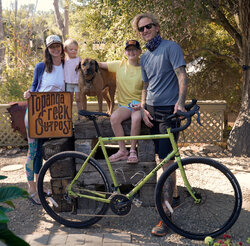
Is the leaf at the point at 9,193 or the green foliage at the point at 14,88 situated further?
the green foliage at the point at 14,88

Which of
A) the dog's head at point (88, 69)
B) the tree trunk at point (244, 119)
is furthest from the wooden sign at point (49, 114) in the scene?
the tree trunk at point (244, 119)

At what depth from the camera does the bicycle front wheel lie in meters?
2.95

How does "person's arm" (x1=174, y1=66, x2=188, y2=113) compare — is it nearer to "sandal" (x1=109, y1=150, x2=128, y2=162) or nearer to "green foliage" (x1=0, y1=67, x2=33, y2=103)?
"sandal" (x1=109, y1=150, x2=128, y2=162)

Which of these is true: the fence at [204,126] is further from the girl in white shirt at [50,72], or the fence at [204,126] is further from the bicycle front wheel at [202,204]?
the bicycle front wheel at [202,204]

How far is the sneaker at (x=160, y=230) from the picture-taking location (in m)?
3.15

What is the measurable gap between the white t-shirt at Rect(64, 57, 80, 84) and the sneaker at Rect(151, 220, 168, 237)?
74.4 inches

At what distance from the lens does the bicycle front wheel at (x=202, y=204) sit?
2.95 meters

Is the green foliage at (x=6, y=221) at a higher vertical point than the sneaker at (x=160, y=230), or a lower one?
higher

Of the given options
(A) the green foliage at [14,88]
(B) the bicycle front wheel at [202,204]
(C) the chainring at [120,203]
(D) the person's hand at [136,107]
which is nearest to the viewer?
(B) the bicycle front wheel at [202,204]

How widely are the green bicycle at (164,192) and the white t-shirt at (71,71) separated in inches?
27.3

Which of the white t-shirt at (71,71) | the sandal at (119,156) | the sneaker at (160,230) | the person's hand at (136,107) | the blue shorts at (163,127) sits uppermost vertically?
the white t-shirt at (71,71)

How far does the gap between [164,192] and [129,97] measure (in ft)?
3.75

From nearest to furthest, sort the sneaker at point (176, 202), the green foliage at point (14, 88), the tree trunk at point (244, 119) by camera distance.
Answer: the sneaker at point (176, 202)
the tree trunk at point (244, 119)
the green foliage at point (14, 88)

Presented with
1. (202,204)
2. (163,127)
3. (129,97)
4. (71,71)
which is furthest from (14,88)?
(202,204)
